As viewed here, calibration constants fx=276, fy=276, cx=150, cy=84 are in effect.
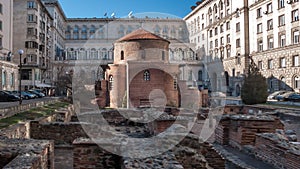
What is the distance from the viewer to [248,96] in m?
24.9

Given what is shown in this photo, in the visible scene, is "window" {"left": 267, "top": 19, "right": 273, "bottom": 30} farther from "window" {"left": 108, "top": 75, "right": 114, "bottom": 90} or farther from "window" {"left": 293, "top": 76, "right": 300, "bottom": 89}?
"window" {"left": 108, "top": 75, "right": 114, "bottom": 90}

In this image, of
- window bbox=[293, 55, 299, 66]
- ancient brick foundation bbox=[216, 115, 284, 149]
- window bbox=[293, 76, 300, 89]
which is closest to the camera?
ancient brick foundation bbox=[216, 115, 284, 149]

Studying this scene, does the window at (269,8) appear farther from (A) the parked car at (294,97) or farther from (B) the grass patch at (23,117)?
(B) the grass patch at (23,117)

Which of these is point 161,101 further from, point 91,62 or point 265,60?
point 91,62

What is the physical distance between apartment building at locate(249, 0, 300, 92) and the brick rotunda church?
13.0m

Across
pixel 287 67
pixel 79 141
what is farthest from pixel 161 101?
pixel 79 141

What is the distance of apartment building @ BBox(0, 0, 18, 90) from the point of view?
3344 cm

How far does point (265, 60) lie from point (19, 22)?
37926mm

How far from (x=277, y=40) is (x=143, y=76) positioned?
65.8 feet

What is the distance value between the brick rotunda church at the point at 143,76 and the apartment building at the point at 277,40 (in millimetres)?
13004

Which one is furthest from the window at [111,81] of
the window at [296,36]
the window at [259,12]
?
the window at [259,12]

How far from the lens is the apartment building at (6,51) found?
110 ft

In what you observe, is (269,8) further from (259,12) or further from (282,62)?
(282,62)

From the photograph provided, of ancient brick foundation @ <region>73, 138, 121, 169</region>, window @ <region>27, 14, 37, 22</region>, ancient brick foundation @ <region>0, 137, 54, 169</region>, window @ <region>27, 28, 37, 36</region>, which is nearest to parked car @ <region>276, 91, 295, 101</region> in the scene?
ancient brick foundation @ <region>73, 138, 121, 169</region>
